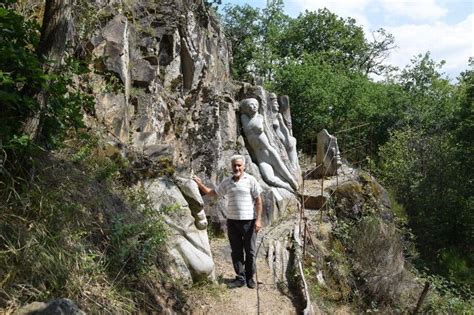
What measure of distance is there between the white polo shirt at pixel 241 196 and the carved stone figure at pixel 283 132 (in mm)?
7185

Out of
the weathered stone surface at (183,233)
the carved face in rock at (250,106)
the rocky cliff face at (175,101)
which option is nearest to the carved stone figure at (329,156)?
the rocky cliff face at (175,101)

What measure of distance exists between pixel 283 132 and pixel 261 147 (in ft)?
7.36

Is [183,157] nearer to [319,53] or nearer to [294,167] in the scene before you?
[294,167]

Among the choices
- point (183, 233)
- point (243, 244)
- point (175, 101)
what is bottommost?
point (243, 244)

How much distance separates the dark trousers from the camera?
211 inches

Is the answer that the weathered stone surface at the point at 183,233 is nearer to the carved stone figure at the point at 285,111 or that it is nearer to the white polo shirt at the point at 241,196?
the white polo shirt at the point at 241,196

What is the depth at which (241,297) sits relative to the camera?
17.7ft

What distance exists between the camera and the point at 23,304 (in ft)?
9.84

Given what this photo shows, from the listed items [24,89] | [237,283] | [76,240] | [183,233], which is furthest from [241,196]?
[24,89]

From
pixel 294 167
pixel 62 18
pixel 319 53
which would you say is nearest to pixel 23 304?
pixel 62 18

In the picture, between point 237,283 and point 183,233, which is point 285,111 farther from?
point 183,233

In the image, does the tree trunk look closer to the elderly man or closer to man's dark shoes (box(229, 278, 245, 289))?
the elderly man

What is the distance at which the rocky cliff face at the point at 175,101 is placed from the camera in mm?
5590

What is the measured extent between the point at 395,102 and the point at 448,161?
278 inches
